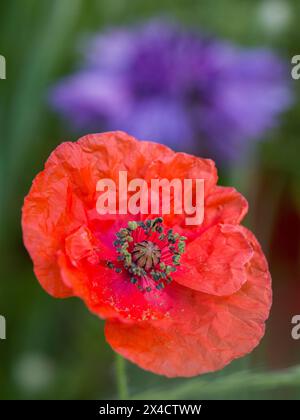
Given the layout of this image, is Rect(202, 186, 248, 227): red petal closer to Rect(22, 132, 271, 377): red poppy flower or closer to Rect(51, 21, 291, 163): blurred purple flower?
Rect(22, 132, 271, 377): red poppy flower

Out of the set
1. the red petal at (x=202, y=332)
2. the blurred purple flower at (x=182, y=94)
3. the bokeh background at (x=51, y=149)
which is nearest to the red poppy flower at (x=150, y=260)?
the red petal at (x=202, y=332)

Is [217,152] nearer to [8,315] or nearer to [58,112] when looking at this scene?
[58,112]

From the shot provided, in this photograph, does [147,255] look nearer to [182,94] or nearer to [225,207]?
[225,207]

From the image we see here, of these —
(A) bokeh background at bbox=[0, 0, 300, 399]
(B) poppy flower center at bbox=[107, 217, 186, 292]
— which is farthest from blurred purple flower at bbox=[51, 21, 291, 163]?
(B) poppy flower center at bbox=[107, 217, 186, 292]

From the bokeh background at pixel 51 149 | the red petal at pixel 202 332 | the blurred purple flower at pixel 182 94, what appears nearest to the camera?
the red petal at pixel 202 332

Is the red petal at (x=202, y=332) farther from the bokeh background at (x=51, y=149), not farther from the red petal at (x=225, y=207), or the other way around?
the bokeh background at (x=51, y=149)

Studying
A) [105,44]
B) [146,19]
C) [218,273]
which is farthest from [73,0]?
[218,273]
